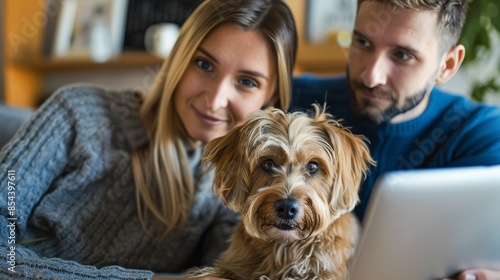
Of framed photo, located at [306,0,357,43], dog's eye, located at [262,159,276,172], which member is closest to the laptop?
dog's eye, located at [262,159,276,172]

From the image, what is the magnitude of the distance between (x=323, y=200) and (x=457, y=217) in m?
0.26

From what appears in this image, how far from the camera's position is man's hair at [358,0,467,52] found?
4.09ft

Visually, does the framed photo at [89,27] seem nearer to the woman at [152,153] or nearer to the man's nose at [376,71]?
the woman at [152,153]

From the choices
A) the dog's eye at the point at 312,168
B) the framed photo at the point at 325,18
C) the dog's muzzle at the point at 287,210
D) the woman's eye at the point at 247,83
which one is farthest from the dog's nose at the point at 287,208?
the framed photo at the point at 325,18

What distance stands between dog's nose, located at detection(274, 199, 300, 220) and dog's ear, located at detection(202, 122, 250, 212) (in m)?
0.12

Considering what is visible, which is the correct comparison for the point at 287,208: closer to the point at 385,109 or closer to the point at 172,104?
the point at 385,109

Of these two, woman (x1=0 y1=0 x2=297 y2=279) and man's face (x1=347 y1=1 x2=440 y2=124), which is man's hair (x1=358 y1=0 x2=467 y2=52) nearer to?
man's face (x1=347 y1=1 x2=440 y2=124)

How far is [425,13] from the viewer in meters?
1.27

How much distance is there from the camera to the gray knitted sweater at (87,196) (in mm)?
1424

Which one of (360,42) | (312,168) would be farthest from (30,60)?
(312,168)

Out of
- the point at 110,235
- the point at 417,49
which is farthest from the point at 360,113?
the point at 110,235

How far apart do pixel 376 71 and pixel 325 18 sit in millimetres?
1798

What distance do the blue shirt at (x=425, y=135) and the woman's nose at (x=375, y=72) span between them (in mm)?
111

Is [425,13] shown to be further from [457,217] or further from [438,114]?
[457,217]
